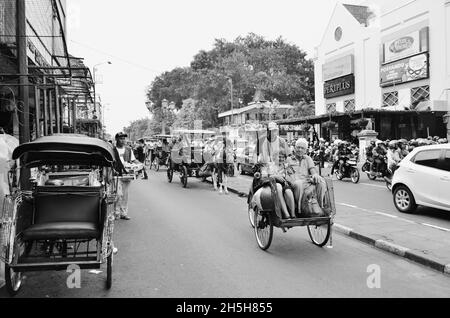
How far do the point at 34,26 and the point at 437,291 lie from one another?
12930 mm

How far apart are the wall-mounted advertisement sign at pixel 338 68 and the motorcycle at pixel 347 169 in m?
21.4

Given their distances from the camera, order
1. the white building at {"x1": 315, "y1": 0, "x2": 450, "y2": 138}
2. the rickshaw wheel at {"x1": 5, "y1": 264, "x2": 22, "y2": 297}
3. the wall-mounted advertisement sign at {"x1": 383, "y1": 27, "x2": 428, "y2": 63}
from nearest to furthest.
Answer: the rickshaw wheel at {"x1": 5, "y1": 264, "x2": 22, "y2": 297} → the white building at {"x1": 315, "y1": 0, "x2": 450, "y2": 138} → the wall-mounted advertisement sign at {"x1": 383, "y1": 27, "x2": 428, "y2": 63}

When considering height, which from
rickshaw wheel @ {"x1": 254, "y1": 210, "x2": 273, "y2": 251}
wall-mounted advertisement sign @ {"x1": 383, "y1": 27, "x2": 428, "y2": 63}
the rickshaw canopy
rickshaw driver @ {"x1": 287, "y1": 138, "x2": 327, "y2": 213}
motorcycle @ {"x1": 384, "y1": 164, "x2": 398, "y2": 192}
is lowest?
rickshaw wheel @ {"x1": 254, "y1": 210, "x2": 273, "y2": 251}

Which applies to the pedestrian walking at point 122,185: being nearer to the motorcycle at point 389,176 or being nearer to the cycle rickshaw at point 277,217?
the cycle rickshaw at point 277,217

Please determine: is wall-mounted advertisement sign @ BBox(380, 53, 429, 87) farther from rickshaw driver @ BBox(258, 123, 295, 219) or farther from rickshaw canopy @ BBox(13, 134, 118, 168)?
rickshaw canopy @ BBox(13, 134, 118, 168)

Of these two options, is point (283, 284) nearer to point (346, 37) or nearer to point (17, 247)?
point (17, 247)

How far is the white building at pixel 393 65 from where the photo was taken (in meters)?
27.1

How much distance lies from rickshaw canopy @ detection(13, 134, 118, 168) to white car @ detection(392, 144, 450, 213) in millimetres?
6628

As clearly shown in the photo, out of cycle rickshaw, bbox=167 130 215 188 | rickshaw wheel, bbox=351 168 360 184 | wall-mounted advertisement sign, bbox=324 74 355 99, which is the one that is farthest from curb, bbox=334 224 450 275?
wall-mounted advertisement sign, bbox=324 74 355 99

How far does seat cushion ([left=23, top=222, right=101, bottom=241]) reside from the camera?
4.72 m

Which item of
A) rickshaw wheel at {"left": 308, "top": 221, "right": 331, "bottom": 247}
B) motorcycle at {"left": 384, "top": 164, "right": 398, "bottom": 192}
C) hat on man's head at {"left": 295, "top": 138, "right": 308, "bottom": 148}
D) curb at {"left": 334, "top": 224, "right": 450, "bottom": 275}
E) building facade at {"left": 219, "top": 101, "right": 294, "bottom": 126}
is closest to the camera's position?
curb at {"left": 334, "top": 224, "right": 450, "bottom": 275}

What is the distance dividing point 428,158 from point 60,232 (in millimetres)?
7690

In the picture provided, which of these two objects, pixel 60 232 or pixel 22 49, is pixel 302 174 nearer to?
pixel 60 232

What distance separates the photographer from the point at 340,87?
3709 centimetres
